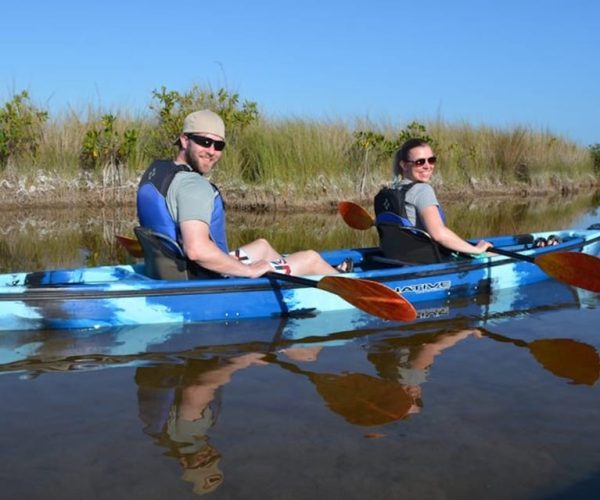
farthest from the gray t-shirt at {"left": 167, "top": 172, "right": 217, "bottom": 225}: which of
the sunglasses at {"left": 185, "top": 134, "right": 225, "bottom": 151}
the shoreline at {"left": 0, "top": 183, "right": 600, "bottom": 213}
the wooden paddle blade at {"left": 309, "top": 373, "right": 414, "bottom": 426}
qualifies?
the shoreline at {"left": 0, "top": 183, "right": 600, "bottom": 213}

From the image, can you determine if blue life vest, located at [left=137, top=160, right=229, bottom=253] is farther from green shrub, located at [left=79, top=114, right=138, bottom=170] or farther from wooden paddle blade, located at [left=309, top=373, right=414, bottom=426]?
green shrub, located at [left=79, top=114, right=138, bottom=170]

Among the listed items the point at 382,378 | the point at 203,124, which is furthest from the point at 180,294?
the point at 382,378

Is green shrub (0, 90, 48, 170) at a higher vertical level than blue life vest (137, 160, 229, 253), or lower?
higher

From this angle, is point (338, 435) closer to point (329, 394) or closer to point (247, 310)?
point (329, 394)

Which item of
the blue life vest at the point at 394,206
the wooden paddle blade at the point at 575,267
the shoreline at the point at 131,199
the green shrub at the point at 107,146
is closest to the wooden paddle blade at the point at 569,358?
the wooden paddle blade at the point at 575,267

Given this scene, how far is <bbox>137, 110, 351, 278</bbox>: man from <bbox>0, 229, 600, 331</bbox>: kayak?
0.27 metres

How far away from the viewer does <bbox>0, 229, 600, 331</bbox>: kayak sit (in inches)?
184

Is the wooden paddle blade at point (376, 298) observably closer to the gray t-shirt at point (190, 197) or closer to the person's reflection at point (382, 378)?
the person's reflection at point (382, 378)

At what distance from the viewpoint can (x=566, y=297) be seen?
615cm

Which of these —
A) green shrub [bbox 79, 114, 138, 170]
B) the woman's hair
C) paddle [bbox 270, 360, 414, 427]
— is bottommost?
paddle [bbox 270, 360, 414, 427]

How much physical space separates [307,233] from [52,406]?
720 centimetres

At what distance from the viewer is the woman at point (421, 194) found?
5762mm

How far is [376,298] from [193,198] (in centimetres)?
139

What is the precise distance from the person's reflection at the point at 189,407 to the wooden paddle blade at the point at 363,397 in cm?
54
